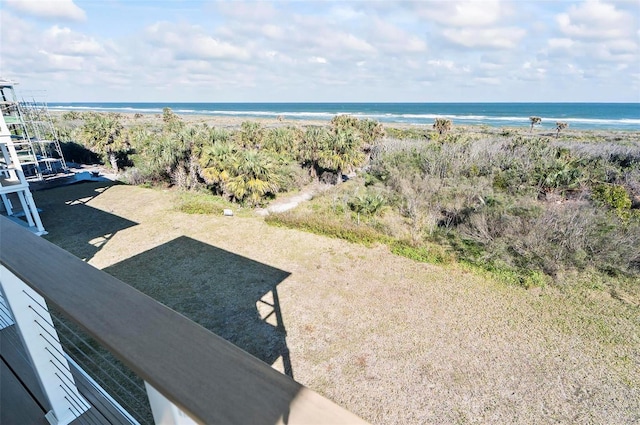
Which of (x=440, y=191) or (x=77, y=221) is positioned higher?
(x=440, y=191)

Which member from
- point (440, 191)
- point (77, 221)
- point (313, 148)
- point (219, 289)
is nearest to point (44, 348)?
point (219, 289)

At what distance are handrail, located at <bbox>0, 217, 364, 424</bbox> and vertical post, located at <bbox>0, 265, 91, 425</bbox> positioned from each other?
1.46ft

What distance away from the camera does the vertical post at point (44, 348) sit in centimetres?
152

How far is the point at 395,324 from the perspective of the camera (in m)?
6.71

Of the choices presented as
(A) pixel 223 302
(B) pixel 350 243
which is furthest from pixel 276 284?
(B) pixel 350 243

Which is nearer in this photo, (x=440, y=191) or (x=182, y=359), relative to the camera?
(x=182, y=359)

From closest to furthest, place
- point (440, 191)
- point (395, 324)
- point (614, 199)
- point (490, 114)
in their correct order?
point (395, 324)
point (614, 199)
point (440, 191)
point (490, 114)

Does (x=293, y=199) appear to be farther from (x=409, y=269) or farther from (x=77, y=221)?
(x=77, y=221)

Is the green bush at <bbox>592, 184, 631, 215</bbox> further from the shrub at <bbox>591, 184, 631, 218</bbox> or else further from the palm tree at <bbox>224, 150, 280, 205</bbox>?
the palm tree at <bbox>224, 150, 280, 205</bbox>

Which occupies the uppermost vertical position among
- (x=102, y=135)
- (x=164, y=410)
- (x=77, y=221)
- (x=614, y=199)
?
(x=164, y=410)

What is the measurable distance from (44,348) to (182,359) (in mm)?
1438

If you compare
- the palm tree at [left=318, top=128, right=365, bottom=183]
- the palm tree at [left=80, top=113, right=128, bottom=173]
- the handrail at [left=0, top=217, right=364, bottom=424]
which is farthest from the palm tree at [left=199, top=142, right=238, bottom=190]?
the handrail at [left=0, top=217, right=364, bottom=424]

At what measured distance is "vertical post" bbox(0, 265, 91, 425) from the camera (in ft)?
5.00

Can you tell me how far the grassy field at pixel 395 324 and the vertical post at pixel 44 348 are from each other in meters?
4.09
